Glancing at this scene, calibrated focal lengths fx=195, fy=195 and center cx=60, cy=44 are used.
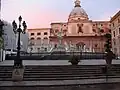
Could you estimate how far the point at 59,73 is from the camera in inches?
576

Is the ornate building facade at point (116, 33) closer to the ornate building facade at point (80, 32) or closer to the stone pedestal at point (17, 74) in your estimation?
the ornate building facade at point (80, 32)

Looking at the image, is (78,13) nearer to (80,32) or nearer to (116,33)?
(80,32)

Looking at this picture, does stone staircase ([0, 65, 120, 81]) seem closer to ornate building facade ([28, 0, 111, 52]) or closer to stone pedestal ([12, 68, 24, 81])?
stone pedestal ([12, 68, 24, 81])

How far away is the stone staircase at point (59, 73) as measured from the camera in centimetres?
1371

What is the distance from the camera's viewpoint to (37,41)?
87250 millimetres

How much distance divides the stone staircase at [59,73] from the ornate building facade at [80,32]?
54425 millimetres

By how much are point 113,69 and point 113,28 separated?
43162mm

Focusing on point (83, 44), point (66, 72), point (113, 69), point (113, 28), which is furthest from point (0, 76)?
point (83, 44)

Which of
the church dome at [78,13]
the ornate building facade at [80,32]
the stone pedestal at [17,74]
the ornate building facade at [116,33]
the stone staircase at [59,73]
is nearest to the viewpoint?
the stone pedestal at [17,74]

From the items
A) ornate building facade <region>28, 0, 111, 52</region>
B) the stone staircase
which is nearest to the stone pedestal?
the stone staircase

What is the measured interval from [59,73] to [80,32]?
2447 inches

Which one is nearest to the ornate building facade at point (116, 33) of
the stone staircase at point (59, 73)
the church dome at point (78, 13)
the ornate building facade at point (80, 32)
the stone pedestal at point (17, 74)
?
A: the ornate building facade at point (80, 32)

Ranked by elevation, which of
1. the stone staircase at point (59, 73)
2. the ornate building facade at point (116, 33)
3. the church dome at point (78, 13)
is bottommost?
the stone staircase at point (59, 73)

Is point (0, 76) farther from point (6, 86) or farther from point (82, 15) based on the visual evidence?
point (82, 15)
